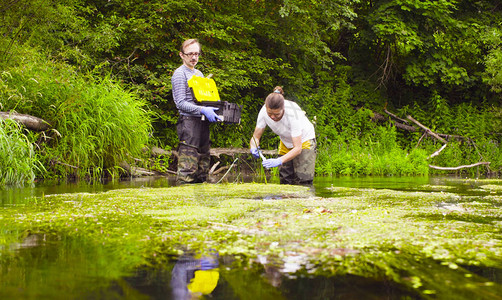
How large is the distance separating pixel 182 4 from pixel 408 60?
7402 millimetres

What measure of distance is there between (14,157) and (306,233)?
585cm

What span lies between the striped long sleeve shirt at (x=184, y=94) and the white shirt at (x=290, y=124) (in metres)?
0.89

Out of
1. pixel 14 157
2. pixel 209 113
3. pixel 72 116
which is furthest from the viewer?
pixel 72 116

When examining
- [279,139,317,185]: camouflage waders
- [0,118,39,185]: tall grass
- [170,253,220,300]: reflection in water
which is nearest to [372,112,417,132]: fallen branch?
[279,139,317,185]: camouflage waders

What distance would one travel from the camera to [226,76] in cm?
1221

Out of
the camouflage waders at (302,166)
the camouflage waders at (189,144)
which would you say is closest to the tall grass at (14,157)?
the camouflage waders at (189,144)

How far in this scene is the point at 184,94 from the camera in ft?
23.0

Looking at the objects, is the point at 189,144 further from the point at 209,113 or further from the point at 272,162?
the point at 272,162

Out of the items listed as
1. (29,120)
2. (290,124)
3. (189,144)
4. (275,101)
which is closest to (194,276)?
(275,101)

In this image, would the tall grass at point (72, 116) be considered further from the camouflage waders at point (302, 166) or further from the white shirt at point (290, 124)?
the white shirt at point (290, 124)

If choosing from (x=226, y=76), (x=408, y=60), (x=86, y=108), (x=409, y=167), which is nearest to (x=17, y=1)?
(x=86, y=108)

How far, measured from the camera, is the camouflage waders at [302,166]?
726 centimetres

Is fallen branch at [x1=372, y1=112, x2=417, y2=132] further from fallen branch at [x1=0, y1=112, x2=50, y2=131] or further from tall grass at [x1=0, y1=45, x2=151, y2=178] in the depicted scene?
fallen branch at [x1=0, y1=112, x2=50, y2=131]

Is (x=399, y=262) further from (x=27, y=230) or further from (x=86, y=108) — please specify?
(x=86, y=108)
